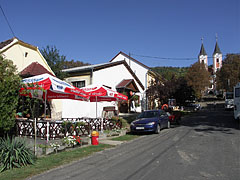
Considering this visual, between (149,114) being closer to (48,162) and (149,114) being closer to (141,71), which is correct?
(48,162)

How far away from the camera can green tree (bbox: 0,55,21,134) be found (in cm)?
721

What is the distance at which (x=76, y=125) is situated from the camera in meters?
10.8

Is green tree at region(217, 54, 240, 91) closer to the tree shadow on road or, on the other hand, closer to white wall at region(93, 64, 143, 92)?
the tree shadow on road

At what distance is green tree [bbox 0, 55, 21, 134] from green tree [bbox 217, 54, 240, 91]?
196 feet

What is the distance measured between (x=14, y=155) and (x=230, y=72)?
205 ft

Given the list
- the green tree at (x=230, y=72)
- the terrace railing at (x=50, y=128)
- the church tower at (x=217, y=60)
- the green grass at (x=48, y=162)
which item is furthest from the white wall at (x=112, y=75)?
the church tower at (x=217, y=60)

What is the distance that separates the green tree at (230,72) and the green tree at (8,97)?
59.7m

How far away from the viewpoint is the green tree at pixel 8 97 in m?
7.21

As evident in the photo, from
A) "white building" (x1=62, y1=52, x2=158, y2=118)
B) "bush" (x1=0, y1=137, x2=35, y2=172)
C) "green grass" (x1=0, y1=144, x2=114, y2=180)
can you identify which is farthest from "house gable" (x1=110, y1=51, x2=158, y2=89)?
"bush" (x1=0, y1=137, x2=35, y2=172)

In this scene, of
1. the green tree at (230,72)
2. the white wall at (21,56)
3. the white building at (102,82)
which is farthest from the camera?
the green tree at (230,72)

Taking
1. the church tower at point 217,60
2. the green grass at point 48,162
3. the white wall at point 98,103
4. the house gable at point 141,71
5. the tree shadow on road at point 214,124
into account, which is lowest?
the green grass at point 48,162

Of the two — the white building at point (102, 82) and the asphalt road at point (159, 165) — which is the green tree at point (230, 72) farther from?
the asphalt road at point (159, 165)

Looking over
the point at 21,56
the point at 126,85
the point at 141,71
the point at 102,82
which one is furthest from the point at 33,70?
the point at 141,71

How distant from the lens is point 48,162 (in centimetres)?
707
